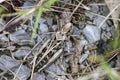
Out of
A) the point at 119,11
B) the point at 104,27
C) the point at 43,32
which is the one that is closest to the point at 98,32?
the point at 104,27

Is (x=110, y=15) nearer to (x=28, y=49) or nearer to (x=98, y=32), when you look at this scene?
(x=98, y=32)

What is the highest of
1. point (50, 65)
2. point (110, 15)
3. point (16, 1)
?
point (16, 1)

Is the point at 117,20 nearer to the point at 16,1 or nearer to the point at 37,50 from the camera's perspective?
the point at 37,50

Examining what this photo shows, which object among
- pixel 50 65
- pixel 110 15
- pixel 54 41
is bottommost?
pixel 50 65

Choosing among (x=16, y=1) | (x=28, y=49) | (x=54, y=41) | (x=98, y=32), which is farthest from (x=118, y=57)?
(x=16, y=1)

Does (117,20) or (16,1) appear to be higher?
(16,1)

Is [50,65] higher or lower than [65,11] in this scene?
lower
